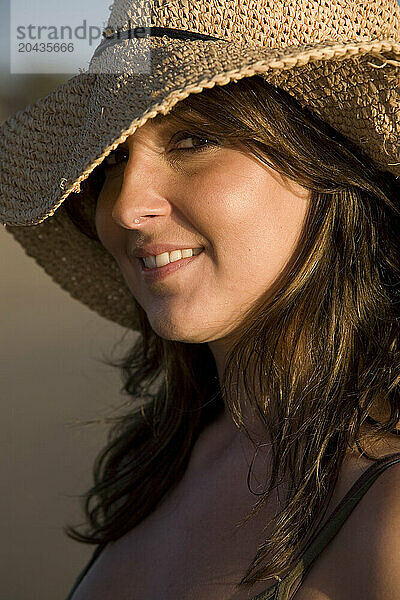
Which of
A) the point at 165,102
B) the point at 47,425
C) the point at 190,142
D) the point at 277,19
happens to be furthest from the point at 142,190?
the point at 47,425

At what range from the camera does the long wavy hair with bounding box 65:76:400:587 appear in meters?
1.42

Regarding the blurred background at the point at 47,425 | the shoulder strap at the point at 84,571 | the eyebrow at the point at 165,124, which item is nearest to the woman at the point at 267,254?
the eyebrow at the point at 165,124

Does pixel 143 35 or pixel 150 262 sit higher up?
pixel 143 35

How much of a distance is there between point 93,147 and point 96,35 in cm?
57

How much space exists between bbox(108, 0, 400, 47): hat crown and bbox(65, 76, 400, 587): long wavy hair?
9 centimetres

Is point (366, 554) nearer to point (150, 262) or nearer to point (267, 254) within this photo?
point (267, 254)

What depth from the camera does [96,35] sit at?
1.89 m

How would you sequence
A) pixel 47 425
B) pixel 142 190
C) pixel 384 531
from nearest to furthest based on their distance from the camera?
pixel 384 531 → pixel 142 190 → pixel 47 425

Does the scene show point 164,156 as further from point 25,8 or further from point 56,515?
point 56,515

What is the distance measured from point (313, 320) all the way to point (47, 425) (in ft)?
12.5

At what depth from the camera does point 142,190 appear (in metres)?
1.50

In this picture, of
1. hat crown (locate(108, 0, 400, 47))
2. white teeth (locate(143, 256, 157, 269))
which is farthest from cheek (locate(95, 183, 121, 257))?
hat crown (locate(108, 0, 400, 47))

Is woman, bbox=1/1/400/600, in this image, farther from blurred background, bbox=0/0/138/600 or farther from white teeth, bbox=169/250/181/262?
blurred background, bbox=0/0/138/600

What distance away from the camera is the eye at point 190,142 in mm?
1474
